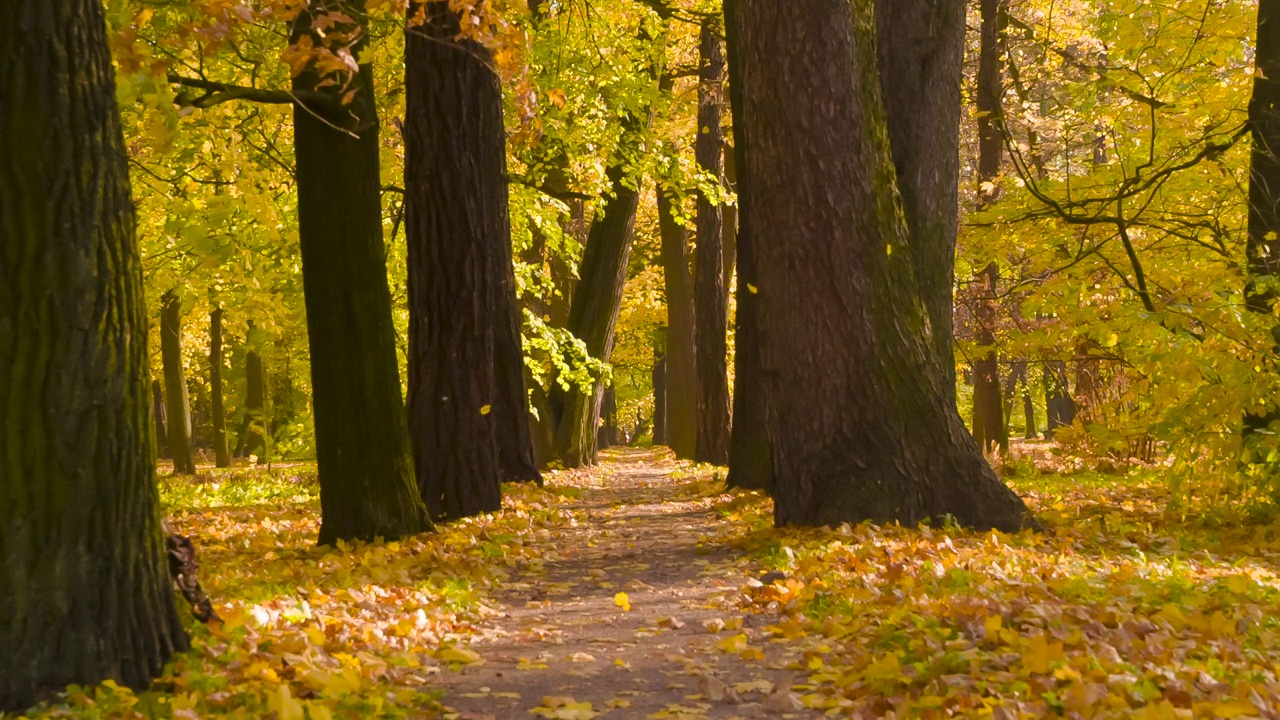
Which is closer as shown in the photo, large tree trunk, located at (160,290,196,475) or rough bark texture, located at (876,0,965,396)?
rough bark texture, located at (876,0,965,396)

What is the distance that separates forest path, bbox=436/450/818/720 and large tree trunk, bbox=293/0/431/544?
147 cm

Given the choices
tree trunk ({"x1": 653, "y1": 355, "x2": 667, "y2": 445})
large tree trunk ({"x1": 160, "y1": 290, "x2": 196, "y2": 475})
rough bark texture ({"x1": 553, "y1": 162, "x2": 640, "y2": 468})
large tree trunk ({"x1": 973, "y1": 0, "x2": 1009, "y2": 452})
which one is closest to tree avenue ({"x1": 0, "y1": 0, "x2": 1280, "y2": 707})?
large tree trunk ({"x1": 973, "y1": 0, "x2": 1009, "y2": 452})

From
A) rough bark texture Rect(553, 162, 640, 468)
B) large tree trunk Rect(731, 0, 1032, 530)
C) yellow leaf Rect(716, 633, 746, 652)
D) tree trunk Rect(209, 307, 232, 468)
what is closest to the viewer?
yellow leaf Rect(716, 633, 746, 652)

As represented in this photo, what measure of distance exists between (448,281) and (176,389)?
13.4 metres

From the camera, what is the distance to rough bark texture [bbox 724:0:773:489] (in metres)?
12.6

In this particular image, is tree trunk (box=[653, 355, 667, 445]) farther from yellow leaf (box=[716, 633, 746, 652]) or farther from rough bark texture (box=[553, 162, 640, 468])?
yellow leaf (box=[716, 633, 746, 652])

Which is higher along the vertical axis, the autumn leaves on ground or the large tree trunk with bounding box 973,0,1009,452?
the large tree trunk with bounding box 973,0,1009,452

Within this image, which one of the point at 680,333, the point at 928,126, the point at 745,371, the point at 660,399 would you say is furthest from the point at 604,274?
the point at 660,399

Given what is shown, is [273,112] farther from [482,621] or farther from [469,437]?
[482,621]

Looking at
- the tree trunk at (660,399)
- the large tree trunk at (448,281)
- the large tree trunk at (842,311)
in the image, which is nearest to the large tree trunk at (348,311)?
the large tree trunk at (448,281)

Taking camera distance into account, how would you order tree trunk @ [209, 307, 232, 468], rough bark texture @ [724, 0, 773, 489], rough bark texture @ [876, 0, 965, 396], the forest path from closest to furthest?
the forest path
rough bark texture @ [876, 0, 965, 396]
rough bark texture @ [724, 0, 773, 489]
tree trunk @ [209, 307, 232, 468]

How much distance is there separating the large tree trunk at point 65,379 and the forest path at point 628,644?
1403 millimetres

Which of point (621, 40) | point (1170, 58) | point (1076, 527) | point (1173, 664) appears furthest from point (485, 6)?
point (621, 40)

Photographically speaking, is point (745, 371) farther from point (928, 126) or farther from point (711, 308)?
point (711, 308)
